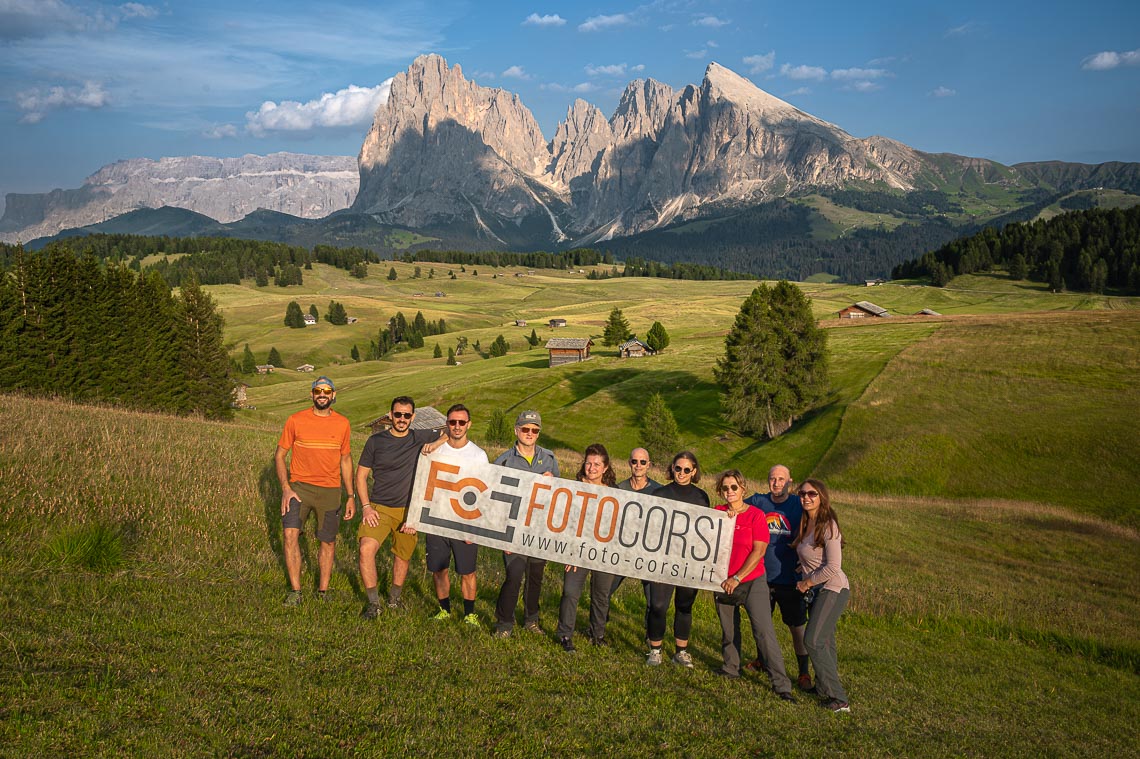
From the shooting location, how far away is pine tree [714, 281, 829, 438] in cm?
7069

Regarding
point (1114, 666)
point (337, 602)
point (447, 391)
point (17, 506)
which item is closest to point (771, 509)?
point (337, 602)

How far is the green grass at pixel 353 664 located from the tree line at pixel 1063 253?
163740mm

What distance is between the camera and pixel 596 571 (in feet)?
36.7

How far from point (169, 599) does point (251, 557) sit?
8.56ft

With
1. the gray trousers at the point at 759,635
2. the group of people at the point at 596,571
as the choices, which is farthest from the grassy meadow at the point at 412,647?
the group of people at the point at 596,571

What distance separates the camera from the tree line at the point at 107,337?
46.6 m

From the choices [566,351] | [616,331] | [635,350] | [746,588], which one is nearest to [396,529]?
[746,588]

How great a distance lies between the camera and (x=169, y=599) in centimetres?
1002

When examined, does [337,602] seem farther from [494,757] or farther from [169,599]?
[494,757]

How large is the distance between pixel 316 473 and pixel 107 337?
52.6 metres

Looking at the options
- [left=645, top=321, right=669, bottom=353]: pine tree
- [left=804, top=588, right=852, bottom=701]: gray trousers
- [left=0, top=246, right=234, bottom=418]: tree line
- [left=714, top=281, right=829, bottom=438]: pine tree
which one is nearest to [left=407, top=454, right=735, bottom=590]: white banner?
[left=804, top=588, right=852, bottom=701]: gray trousers

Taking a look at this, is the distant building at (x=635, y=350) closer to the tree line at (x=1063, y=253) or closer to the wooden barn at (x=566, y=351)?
the wooden barn at (x=566, y=351)

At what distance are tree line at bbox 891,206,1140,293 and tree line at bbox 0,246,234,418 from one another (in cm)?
16942

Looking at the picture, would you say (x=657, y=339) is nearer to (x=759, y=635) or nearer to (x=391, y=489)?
(x=391, y=489)
